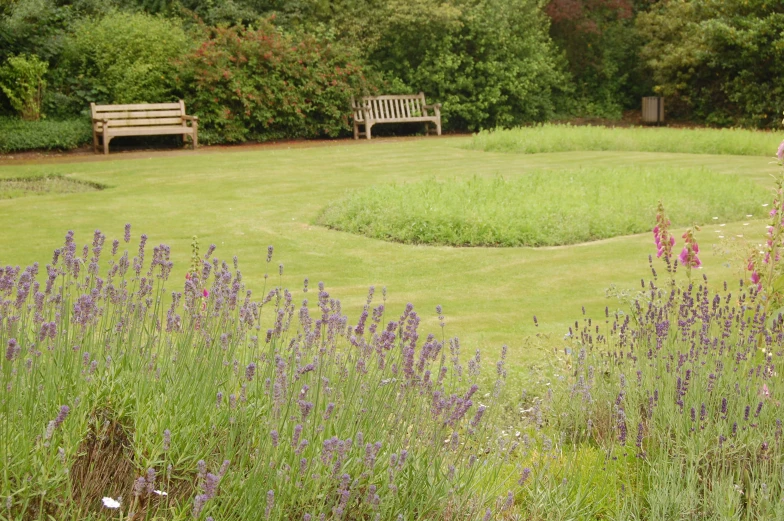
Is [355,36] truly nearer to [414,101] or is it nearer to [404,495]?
[414,101]

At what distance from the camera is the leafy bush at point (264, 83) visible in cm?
1941

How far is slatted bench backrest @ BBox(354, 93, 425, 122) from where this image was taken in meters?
21.7

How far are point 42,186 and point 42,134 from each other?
16.6ft

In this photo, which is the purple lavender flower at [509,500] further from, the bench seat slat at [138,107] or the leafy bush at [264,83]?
the leafy bush at [264,83]

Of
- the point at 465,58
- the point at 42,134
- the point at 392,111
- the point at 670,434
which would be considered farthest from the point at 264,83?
the point at 670,434

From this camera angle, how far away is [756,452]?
3631 millimetres

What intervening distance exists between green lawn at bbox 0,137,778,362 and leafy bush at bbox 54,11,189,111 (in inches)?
123

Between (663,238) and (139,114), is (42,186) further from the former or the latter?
(663,238)

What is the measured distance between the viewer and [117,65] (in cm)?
1922

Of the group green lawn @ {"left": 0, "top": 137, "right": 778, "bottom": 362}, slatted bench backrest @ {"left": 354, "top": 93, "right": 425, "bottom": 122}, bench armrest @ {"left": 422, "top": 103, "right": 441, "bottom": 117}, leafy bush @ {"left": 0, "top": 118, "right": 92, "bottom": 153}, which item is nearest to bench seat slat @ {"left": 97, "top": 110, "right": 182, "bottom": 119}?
leafy bush @ {"left": 0, "top": 118, "right": 92, "bottom": 153}

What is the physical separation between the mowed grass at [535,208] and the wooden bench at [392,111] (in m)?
9.23

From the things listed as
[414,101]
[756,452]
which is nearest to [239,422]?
[756,452]

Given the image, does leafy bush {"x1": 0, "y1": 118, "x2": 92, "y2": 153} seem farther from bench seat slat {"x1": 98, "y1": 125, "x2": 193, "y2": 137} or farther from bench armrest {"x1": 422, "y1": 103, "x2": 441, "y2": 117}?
bench armrest {"x1": 422, "y1": 103, "x2": 441, "y2": 117}

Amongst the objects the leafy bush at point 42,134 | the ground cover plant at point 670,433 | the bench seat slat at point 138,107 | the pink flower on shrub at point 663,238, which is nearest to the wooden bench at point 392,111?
the bench seat slat at point 138,107
